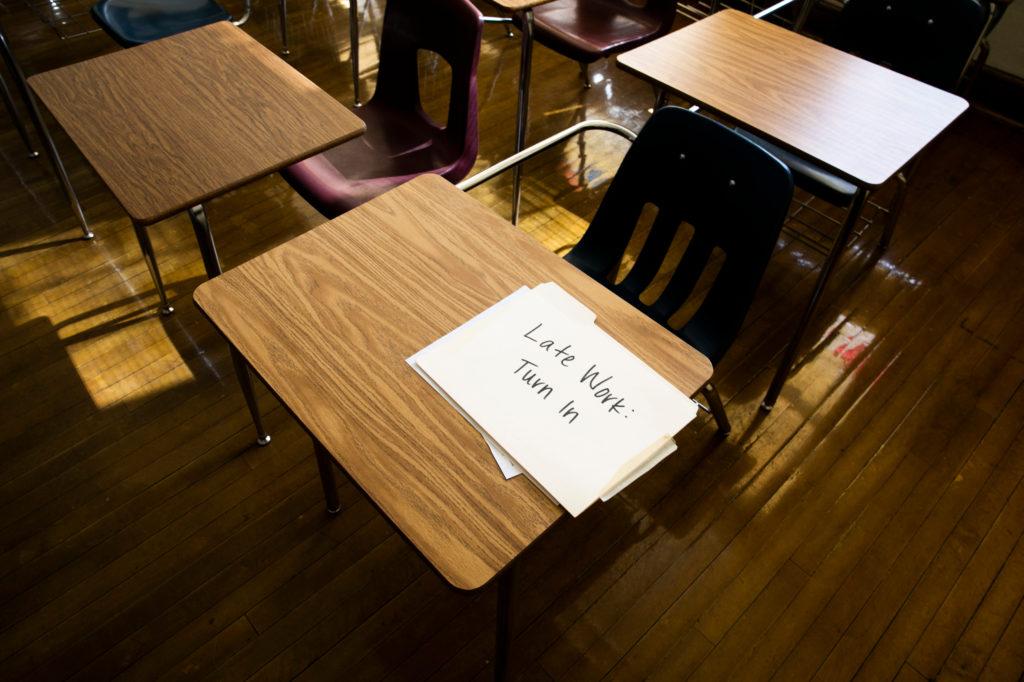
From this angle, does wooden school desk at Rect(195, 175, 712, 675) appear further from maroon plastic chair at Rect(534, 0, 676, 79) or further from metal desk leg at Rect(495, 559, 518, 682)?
maroon plastic chair at Rect(534, 0, 676, 79)

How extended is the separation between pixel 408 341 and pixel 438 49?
1.11 m

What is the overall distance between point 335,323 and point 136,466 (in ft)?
3.38

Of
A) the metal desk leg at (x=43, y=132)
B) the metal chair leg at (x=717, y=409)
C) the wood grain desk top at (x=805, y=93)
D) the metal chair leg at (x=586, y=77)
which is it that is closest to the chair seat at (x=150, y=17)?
the metal desk leg at (x=43, y=132)

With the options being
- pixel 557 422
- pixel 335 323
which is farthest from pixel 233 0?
pixel 557 422

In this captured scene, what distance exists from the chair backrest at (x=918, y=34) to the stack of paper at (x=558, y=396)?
1.67 meters

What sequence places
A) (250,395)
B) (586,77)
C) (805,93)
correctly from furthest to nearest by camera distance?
1. (586,77)
2. (805,93)
3. (250,395)

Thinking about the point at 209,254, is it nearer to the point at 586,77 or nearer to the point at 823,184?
the point at 823,184

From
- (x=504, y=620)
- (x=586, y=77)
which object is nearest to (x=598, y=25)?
(x=586, y=77)

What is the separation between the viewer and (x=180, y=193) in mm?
1469

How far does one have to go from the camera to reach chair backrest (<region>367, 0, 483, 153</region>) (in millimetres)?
1910

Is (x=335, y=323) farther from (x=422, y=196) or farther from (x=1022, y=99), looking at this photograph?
(x=1022, y=99)

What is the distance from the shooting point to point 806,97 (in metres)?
1.90

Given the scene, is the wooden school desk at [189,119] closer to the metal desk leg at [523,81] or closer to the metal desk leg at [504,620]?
the metal desk leg at [523,81]

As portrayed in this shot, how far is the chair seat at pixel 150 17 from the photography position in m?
2.54
